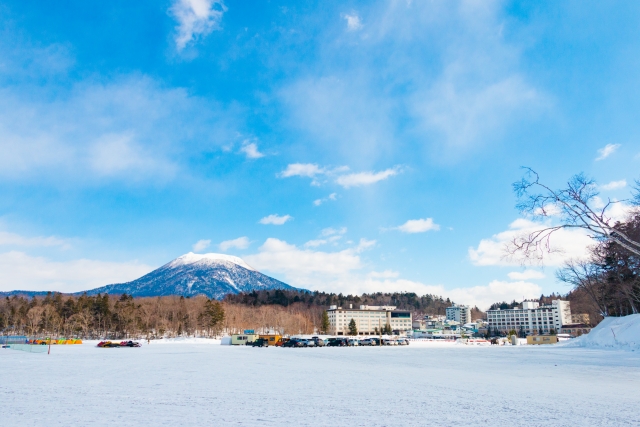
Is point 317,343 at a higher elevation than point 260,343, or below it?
below

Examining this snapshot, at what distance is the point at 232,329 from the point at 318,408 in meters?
162

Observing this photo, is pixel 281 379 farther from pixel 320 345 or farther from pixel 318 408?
pixel 320 345

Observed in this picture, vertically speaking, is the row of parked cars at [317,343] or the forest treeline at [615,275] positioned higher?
the forest treeline at [615,275]

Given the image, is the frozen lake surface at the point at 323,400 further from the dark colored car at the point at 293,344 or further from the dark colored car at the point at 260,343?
the dark colored car at the point at 260,343

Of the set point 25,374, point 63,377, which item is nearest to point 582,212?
point 63,377

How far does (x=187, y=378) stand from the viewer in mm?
22234

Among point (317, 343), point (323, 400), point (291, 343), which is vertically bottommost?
point (317, 343)

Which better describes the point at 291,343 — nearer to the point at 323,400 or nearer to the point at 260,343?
the point at 260,343

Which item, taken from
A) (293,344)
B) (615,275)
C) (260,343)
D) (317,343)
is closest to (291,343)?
(293,344)

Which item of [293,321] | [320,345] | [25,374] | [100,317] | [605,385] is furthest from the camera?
[293,321]

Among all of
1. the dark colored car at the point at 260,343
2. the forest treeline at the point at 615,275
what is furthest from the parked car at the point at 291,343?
the forest treeline at the point at 615,275

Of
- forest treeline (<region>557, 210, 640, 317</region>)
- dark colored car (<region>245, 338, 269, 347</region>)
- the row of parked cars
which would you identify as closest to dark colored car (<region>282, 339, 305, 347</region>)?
the row of parked cars

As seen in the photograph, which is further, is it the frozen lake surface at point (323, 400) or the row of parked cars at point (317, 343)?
the row of parked cars at point (317, 343)

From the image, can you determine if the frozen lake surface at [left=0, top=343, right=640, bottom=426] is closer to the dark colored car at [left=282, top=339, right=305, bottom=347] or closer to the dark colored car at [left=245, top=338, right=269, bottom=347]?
the dark colored car at [left=282, top=339, right=305, bottom=347]
